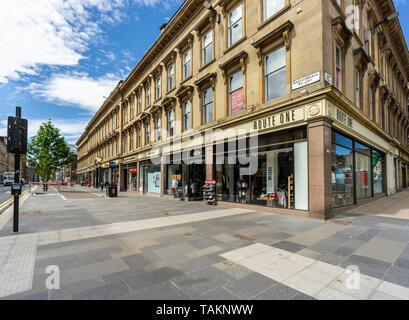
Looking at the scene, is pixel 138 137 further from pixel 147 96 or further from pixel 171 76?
pixel 171 76

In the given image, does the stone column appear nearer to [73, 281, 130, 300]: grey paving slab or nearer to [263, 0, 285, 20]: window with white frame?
[263, 0, 285, 20]: window with white frame

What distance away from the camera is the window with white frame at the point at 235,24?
12.5 meters

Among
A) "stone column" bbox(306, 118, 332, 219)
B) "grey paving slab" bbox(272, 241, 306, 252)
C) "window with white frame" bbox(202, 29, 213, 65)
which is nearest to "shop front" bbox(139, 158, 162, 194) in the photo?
"window with white frame" bbox(202, 29, 213, 65)

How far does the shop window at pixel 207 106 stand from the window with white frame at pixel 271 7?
5207 mm

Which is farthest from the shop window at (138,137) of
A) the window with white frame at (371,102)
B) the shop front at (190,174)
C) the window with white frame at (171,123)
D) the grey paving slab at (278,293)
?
the grey paving slab at (278,293)

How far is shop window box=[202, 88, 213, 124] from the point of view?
1446 cm

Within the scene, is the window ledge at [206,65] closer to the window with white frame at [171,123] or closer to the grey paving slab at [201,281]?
the window with white frame at [171,123]

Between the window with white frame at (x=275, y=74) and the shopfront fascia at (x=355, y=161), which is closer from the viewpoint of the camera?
the shopfront fascia at (x=355, y=161)

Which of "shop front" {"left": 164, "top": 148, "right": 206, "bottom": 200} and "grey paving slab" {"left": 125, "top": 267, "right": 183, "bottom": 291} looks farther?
"shop front" {"left": 164, "top": 148, "right": 206, "bottom": 200}

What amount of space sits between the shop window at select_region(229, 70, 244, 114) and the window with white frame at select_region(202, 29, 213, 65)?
3.02m

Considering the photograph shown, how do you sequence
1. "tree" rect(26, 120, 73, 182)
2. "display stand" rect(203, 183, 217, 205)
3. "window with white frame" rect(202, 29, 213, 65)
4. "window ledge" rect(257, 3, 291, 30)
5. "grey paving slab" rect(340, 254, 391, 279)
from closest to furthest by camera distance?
1. "grey paving slab" rect(340, 254, 391, 279)
2. "window ledge" rect(257, 3, 291, 30)
3. "display stand" rect(203, 183, 217, 205)
4. "window with white frame" rect(202, 29, 213, 65)
5. "tree" rect(26, 120, 73, 182)
